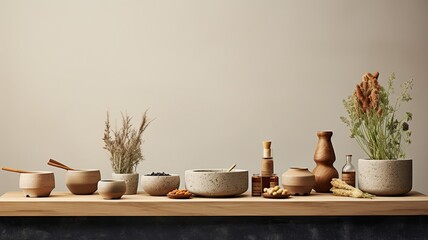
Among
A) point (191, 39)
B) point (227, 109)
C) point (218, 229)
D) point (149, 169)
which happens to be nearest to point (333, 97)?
point (227, 109)

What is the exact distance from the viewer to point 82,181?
100 inches

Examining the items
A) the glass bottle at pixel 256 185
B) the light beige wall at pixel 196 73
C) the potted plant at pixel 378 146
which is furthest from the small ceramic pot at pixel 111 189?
the light beige wall at pixel 196 73

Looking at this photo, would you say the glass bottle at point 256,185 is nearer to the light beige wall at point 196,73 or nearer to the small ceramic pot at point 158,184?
the small ceramic pot at point 158,184

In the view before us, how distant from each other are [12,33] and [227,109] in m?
1.44

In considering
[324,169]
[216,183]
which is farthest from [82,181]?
[324,169]

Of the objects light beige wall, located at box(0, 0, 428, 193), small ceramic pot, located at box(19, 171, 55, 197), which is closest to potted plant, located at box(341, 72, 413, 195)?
light beige wall, located at box(0, 0, 428, 193)

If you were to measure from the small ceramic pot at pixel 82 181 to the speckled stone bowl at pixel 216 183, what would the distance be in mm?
471

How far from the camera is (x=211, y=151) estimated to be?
356 cm

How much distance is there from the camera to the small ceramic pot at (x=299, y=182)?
246 centimetres

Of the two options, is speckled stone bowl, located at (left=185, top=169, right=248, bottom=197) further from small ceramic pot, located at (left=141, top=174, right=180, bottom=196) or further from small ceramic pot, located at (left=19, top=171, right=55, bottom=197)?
small ceramic pot, located at (left=19, top=171, right=55, bottom=197)

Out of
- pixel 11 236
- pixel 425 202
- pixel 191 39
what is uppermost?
pixel 191 39

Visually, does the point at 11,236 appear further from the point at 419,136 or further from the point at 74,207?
the point at 419,136

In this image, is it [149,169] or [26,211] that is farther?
[149,169]

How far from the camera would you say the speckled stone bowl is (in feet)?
7.83
